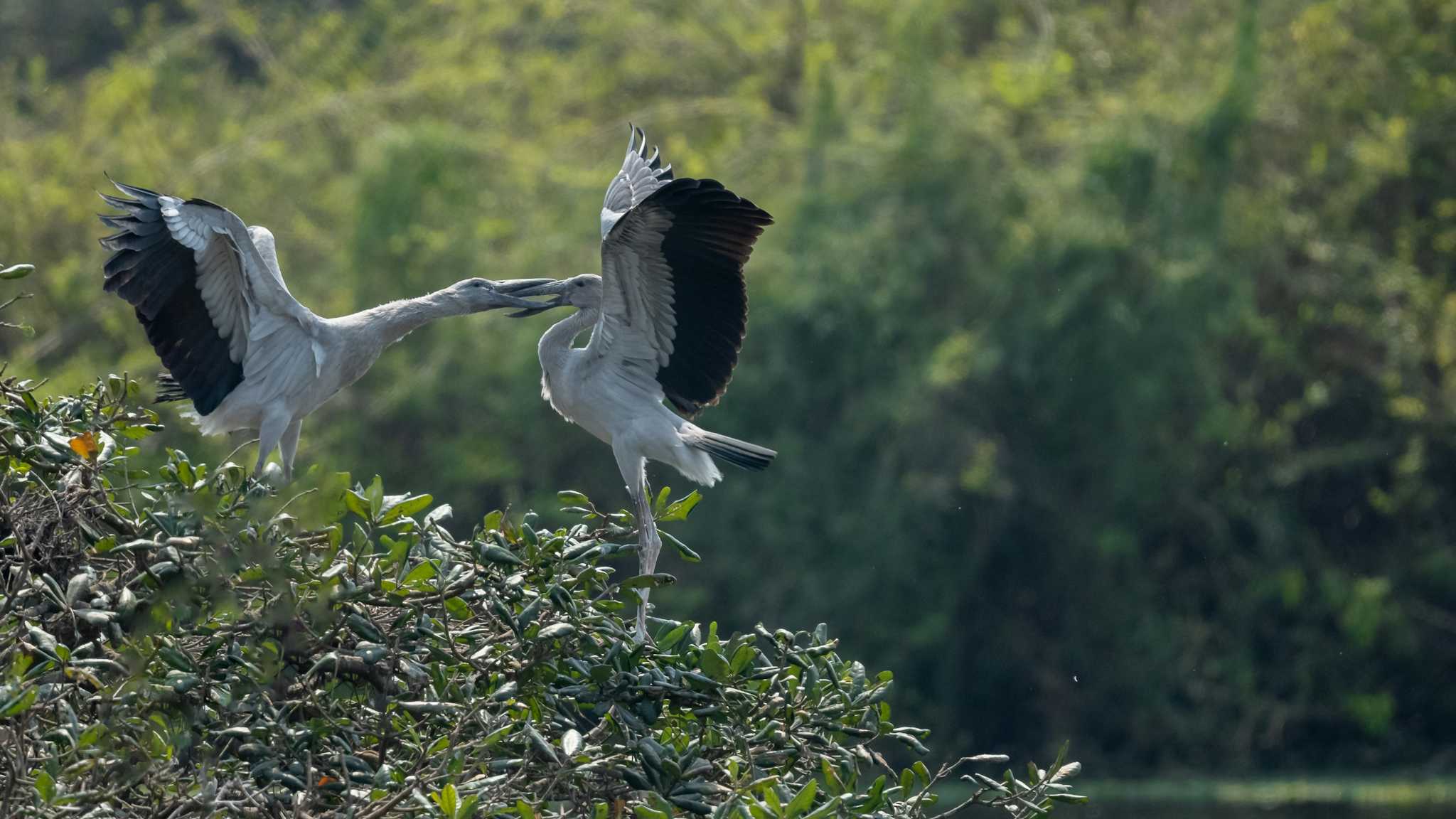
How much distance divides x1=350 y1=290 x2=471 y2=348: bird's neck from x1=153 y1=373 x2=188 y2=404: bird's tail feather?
20.7 inches

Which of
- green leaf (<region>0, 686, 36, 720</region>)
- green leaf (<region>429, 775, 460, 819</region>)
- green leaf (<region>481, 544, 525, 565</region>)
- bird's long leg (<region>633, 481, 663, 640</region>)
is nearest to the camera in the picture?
green leaf (<region>0, 686, 36, 720</region>)

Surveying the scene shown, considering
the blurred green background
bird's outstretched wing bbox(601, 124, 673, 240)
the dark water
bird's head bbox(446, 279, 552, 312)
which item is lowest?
the dark water

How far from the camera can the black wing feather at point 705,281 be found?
15.5 feet

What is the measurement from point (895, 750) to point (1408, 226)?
17.0ft

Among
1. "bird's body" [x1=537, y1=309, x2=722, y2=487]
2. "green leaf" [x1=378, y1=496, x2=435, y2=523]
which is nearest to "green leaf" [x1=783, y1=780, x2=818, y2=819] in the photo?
"green leaf" [x1=378, y1=496, x2=435, y2=523]

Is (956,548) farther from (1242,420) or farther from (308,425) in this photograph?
(308,425)

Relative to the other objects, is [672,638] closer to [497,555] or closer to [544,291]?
[497,555]

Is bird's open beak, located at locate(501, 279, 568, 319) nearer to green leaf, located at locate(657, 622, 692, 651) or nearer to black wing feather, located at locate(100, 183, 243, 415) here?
black wing feather, located at locate(100, 183, 243, 415)

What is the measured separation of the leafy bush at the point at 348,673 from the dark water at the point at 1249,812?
6458 mm

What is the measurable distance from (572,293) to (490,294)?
9.5 inches

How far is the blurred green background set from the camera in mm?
12328

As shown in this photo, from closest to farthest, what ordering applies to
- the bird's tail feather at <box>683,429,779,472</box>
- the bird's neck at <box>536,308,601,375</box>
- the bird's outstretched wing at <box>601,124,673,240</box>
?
the bird's tail feather at <box>683,429,779,472</box>, the bird's neck at <box>536,308,601,375</box>, the bird's outstretched wing at <box>601,124,673,240</box>

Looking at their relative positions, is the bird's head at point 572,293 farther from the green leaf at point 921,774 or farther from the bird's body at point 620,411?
the green leaf at point 921,774

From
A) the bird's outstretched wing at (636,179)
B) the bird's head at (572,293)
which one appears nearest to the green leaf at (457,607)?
the bird's head at (572,293)
